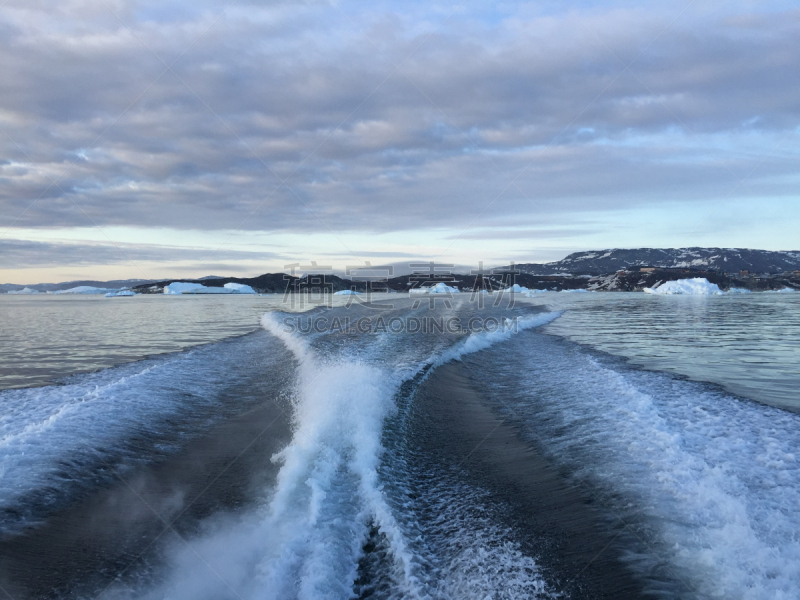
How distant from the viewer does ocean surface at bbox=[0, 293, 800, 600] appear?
376 centimetres

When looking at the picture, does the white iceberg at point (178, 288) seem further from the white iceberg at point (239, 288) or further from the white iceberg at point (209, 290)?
the white iceberg at point (239, 288)

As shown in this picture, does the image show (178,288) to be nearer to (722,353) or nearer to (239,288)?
(239,288)

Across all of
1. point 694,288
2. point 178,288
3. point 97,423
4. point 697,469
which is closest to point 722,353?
point 697,469

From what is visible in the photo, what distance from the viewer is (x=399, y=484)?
5.56 metres

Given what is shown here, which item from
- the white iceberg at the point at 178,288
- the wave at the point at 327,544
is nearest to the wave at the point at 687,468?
the wave at the point at 327,544

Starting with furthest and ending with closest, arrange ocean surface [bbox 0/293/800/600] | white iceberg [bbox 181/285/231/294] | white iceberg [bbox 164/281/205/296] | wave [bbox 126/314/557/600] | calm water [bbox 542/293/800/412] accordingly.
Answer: white iceberg [bbox 181/285/231/294] < white iceberg [bbox 164/281/205/296] < calm water [bbox 542/293/800/412] < ocean surface [bbox 0/293/800/600] < wave [bbox 126/314/557/600]

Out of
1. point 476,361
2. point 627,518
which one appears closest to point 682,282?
point 476,361

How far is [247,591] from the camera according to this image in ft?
11.5

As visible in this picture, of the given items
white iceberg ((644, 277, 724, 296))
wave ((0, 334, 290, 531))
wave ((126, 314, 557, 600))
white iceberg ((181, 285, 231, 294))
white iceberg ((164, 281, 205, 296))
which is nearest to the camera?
wave ((126, 314, 557, 600))

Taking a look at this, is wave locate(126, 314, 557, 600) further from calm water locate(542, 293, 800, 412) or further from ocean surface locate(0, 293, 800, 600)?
calm water locate(542, 293, 800, 412)

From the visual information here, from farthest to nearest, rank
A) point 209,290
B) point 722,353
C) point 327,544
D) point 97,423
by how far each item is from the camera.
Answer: point 209,290
point 722,353
point 97,423
point 327,544

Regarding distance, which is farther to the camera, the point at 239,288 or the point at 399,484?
the point at 239,288

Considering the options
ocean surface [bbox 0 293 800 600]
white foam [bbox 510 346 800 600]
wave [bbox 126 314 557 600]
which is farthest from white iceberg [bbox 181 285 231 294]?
white foam [bbox 510 346 800 600]

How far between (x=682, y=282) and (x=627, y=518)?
129 metres
